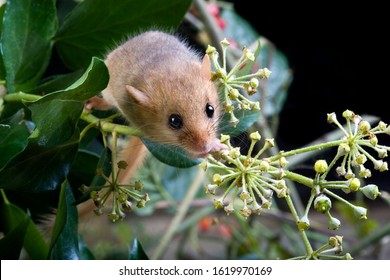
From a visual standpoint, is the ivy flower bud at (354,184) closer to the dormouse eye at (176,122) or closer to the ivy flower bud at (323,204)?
the ivy flower bud at (323,204)

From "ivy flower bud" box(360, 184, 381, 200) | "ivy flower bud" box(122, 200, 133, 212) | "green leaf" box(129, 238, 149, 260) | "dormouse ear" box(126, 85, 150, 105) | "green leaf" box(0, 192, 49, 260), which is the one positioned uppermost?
"ivy flower bud" box(360, 184, 381, 200)

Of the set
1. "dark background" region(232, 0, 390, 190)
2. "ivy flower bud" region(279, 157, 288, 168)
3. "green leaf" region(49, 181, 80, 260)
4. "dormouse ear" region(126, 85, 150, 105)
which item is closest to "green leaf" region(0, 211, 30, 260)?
"green leaf" region(49, 181, 80, 260)

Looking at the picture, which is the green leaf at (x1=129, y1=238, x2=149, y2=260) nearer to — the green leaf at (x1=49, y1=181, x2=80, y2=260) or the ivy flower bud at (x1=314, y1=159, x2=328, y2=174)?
the green leaf at (x1=49, y1=181, x2=80, y2=260)

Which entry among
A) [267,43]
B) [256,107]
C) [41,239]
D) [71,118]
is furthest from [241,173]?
[267,43]

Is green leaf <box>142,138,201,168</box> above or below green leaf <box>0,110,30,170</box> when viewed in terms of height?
above

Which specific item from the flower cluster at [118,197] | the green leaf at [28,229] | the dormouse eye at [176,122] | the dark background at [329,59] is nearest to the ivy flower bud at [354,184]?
the flower cluster at [118,197]

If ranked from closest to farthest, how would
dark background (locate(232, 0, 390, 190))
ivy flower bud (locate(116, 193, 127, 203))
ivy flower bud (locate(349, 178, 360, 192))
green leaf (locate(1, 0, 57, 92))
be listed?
1. ivy flower bud (locate(349, 178, 360, 192))
2. ivy flower bud (locate(116, 193, 127, 203))
3. green leaf (locate(1, 0, 57, 92))
4. dark background (locate(232, 0, 390, 190))
